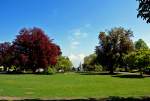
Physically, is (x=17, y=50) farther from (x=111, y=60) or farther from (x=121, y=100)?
(x=121, y=100)

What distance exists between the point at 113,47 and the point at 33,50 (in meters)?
21.2

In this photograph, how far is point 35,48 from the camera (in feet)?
299

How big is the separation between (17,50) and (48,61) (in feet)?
26.7

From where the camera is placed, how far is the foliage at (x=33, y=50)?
8950cm

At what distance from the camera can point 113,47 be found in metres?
96.8

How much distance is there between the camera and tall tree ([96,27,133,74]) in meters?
95.8

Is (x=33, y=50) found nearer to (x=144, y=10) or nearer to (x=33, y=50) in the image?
(x=33, y=50)

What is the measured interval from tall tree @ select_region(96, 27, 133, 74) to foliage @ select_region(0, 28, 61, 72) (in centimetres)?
1259

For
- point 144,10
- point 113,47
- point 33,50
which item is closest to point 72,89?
point 144,10

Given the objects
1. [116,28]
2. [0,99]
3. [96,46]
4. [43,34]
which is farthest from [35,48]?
[0,99]

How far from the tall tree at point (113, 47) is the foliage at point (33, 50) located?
12.6 m

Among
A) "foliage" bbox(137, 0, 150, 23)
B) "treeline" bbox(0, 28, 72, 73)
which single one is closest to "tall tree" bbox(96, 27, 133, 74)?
"treeline" bbox(0, 28, 72, 73)

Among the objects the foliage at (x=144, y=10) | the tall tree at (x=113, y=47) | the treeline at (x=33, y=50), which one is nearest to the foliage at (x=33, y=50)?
the treeline at (x=33, y=50)

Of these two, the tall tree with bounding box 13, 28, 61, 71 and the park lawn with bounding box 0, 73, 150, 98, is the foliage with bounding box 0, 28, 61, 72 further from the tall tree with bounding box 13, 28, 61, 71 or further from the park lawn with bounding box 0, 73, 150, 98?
the park lawn with bounding box 0, 73, 150, 98
